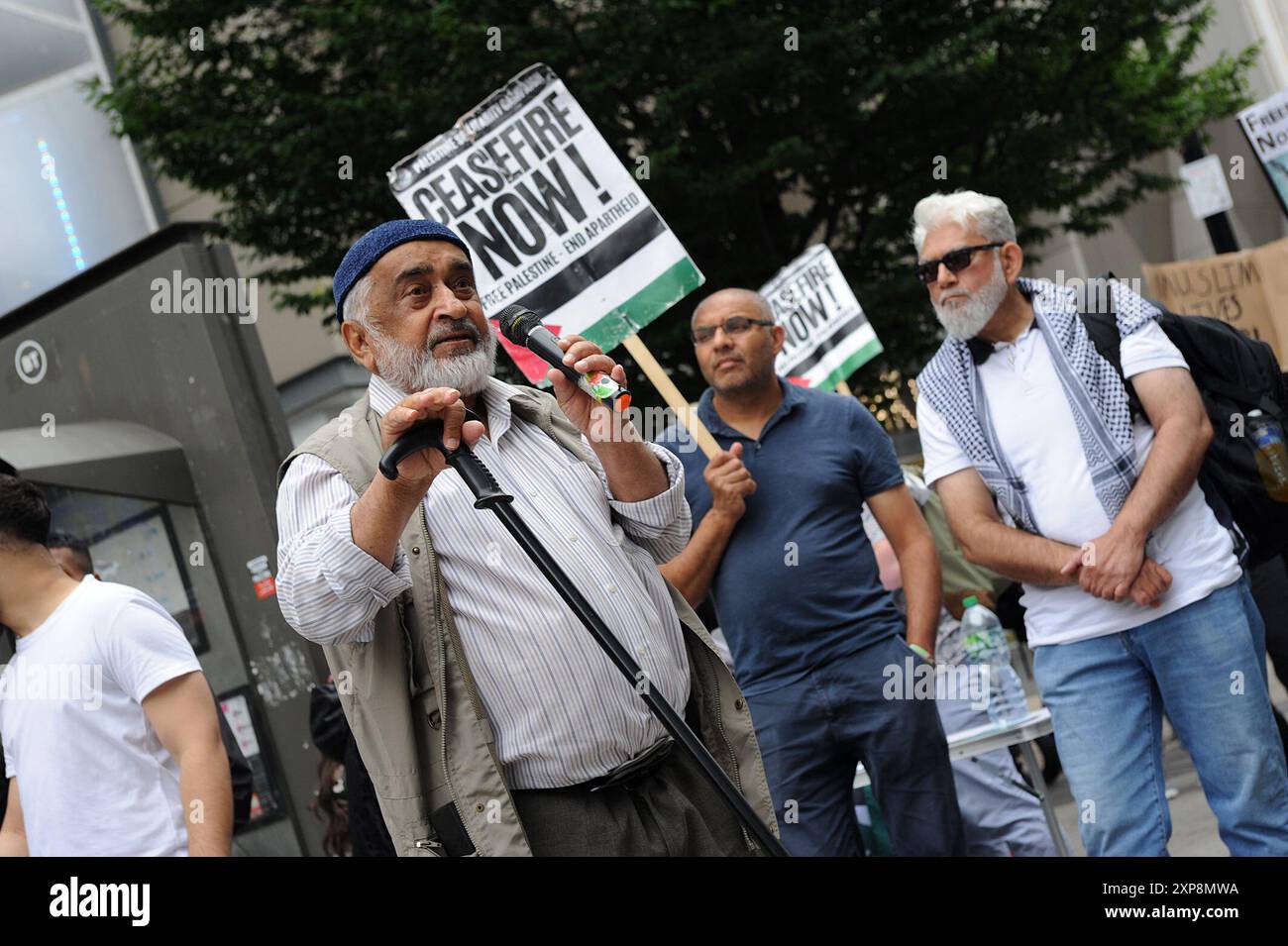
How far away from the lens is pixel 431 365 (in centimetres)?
288

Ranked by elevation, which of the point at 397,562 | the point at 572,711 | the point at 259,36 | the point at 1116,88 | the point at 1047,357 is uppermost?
the point at 259,36

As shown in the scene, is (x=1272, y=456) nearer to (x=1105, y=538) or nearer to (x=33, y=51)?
(x=1105, y=538)

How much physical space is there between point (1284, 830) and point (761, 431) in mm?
2067

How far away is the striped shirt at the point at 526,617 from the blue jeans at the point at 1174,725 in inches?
56.7

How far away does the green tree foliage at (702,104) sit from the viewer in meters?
13.0

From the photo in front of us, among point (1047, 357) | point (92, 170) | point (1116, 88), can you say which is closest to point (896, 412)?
point (1116, 88)

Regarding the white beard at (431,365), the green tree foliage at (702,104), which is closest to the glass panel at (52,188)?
the green tree foliage at (702,104)

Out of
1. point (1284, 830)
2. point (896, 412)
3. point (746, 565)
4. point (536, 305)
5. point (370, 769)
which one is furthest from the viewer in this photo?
point (896, 412)

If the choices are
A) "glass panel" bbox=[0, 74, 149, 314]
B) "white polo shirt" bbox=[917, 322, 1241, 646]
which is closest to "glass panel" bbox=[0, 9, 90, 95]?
"glass panel" bbox=[0, 74, 149, 314]

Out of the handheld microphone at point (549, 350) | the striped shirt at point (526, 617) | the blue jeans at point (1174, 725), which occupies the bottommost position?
the blue jeans at point (1174, 725)

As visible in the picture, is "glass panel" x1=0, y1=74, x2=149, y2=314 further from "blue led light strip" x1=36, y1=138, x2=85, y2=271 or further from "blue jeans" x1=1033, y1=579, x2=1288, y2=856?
"blue jeans" x1=1033, y1=579, x2=1288, y2=856

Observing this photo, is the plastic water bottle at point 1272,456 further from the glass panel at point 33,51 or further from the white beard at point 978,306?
the glass panel at point 33,51
